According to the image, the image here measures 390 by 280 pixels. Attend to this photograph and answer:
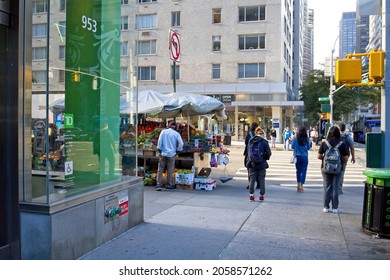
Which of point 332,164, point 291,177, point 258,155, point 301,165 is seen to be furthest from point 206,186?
point 291,177

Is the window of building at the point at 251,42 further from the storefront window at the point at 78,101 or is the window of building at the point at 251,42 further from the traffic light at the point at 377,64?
the storefront window at the point at 78,101

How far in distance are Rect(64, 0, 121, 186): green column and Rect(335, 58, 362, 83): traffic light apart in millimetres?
3882

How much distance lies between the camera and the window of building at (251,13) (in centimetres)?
3903

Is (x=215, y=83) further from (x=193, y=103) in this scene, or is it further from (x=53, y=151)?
(x=53, y=151)

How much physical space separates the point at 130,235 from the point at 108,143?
148 centimetres

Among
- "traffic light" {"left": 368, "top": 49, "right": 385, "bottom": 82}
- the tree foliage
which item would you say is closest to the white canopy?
"traffic light" {"left": 368, "top": 49, "right": 385, "bottom": 82}

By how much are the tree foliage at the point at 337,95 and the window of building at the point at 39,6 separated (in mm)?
36499

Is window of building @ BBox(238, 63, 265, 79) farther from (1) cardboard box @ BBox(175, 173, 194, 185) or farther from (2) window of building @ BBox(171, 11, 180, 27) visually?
(1) cardboard box @ BBox(175, 173, 194, 185)

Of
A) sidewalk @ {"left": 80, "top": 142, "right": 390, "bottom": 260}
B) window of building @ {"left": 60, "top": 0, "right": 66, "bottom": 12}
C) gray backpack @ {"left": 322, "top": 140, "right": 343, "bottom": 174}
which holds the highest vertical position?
window of building @ {"left": 60, "top": 0, "right": 66, "bottom": 12}

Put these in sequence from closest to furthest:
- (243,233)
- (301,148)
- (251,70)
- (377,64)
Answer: (243,233), (377,64), (301,148), (251,70)

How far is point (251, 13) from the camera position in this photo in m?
39.2

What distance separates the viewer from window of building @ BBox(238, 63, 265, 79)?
3903 centimetres

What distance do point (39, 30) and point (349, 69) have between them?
16.8 feet

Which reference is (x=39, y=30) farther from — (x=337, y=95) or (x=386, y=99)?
(x=337, y=95)
